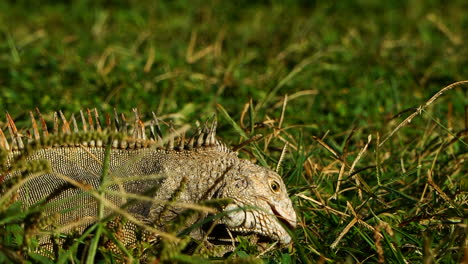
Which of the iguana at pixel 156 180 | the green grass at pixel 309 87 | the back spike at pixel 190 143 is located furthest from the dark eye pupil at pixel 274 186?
the back spike at pixel 190 143

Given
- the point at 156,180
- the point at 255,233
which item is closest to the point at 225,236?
the point at 255,233

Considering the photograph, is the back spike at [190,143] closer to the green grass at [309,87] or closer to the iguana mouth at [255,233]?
the iguana mouth at [255,233]

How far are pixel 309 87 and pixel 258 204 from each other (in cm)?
319

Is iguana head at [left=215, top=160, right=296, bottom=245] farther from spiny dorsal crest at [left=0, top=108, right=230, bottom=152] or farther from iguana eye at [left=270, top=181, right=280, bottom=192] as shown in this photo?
spiny dorsal crest at [left=0, top=108, right=230, bottom=152]

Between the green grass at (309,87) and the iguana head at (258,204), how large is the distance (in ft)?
0.34

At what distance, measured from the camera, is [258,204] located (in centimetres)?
313

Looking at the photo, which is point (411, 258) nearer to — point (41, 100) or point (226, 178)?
point (226, 178)

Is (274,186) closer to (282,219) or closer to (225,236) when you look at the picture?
(282,219)

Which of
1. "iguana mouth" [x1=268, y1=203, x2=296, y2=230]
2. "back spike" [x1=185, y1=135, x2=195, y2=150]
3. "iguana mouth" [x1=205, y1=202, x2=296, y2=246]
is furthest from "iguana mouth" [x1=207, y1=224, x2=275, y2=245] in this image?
"back spike" [x1=185, y1=135, x2=195, y2=150]

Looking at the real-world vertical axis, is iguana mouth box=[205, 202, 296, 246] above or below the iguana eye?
below

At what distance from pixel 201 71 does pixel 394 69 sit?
1.93 m

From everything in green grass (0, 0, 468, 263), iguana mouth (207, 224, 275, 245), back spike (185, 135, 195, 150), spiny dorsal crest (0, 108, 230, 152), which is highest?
spiny dorsal crest (0, 108, 230, 152)

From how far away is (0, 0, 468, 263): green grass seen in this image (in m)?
3.47

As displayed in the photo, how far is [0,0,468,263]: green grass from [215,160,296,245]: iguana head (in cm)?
10
